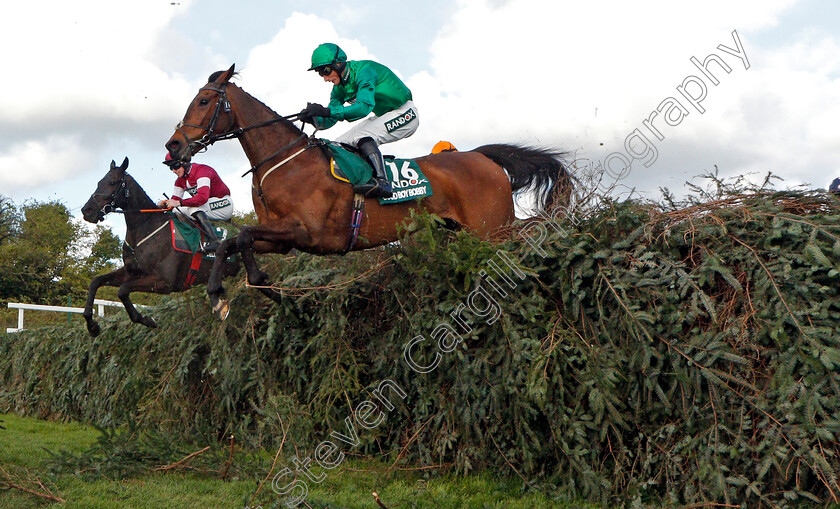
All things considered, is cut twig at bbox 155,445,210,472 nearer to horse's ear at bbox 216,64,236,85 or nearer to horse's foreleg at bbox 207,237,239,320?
horse's foreleg at bbox 207,237,239,320

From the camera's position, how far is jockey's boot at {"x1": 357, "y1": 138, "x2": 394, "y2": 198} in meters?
5.77

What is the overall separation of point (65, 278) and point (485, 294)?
30007mm

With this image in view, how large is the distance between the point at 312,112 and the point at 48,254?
96.7ft

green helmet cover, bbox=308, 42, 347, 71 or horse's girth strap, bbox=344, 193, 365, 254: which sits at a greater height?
green helmet cover, bbox=308, 42, 347, 71

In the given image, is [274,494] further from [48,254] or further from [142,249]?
[48,254]

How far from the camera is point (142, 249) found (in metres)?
7.59

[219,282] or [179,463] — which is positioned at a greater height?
[219,282]

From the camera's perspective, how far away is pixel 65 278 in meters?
29.9

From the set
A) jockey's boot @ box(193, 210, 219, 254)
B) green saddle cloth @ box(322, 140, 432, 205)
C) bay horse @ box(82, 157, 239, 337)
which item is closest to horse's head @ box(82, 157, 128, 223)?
bay horse @ box(82, 157, 239, 337)

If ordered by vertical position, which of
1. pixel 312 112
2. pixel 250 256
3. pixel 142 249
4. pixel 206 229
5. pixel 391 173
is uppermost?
pixel 312 112

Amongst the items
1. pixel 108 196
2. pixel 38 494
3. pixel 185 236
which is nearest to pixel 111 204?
pixel 108 196

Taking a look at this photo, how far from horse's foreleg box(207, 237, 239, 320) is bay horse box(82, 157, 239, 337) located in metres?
2.02

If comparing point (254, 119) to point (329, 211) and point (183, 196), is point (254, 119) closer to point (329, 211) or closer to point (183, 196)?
point (329, 211)

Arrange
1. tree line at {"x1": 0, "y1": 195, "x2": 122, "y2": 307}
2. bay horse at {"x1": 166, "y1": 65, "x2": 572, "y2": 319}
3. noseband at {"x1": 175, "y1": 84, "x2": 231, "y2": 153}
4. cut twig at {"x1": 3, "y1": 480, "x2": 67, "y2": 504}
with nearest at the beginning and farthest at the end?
1. cut twig at {"x1": 3, "y1": 480, "x2": 67, "y2": 504}
2. bay horse at {"x1": 166, "y1": 65, "x2": 572, "y2": 319}
3. noseband at {"x1": 175, "y1": 84, "x2": 231, "y2": 153}
4. tree line at {"x1": 0, "y1": 195, "x2": 122, "y2": 307}
